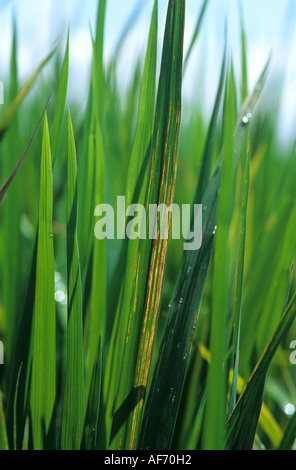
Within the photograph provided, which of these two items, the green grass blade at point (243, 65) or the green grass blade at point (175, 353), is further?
the green grass blade at point (243, 65)

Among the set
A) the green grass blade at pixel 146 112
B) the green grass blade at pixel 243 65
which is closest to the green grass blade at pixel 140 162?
the green grass blade at pixel 146 112

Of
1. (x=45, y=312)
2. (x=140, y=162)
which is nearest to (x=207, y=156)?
(x=140, y=162)

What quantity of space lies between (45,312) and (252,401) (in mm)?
140

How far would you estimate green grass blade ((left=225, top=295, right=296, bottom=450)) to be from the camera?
245 mm

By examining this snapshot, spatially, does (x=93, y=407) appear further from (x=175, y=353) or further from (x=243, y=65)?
(x=243, y=65)

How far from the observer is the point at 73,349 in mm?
257

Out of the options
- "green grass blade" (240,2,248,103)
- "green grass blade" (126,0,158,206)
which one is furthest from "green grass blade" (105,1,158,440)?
"green grass blade" (240,2,248,103)

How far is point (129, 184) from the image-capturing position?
0.97 feet

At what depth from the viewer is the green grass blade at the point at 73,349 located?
10.1 inches

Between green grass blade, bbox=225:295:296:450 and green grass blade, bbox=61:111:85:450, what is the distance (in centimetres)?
10

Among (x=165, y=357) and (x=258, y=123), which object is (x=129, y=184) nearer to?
(x=165, y=357)

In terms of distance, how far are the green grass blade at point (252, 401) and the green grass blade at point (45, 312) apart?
0.12m

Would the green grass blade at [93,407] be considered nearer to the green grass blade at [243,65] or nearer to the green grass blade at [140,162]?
the green grass blade at [140,162]
